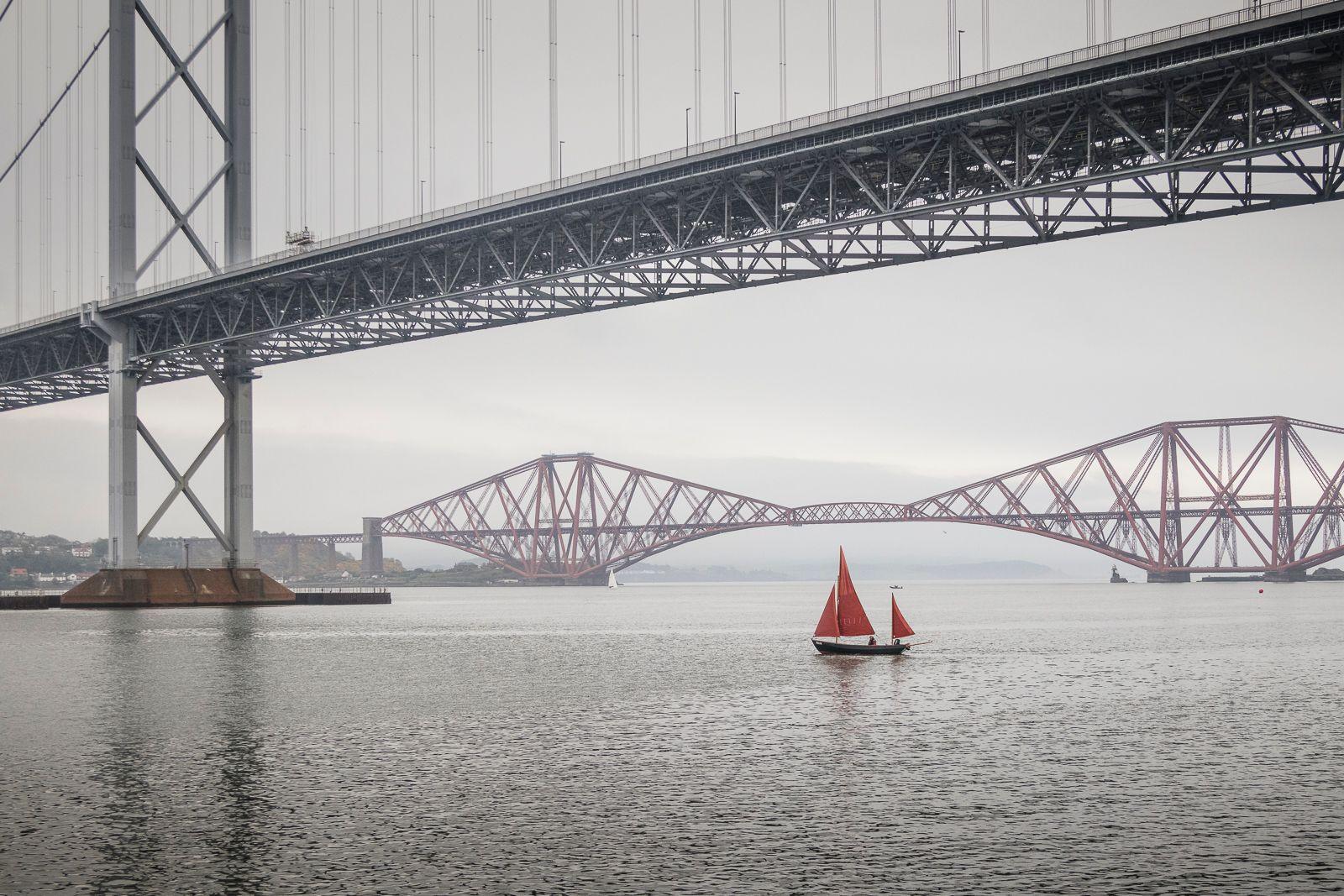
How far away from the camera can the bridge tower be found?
74688mm

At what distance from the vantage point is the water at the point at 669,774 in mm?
15727

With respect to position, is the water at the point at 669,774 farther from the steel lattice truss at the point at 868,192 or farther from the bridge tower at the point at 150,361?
the bridge tower at the point at 150,361

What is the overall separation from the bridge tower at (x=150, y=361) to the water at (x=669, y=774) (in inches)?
1130

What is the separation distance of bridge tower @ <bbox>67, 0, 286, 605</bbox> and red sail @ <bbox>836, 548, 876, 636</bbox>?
3811 cm

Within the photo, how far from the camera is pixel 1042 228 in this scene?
43812 millimetres

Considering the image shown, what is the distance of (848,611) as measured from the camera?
48.2 m

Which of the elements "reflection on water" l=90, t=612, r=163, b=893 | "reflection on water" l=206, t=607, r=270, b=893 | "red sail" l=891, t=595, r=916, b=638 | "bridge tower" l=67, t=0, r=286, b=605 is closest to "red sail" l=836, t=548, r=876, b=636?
"red sail" l=891, t=595, r=916, b=638

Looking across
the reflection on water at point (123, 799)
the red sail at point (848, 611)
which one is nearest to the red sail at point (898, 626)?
the red sail at point (848, 611)

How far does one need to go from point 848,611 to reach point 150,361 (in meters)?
43.1

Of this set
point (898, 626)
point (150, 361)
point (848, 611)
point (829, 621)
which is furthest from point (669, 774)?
point (150, 361)

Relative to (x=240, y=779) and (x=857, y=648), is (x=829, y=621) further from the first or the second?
(x=240, y=779)

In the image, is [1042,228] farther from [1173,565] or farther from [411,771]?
[1173,565]

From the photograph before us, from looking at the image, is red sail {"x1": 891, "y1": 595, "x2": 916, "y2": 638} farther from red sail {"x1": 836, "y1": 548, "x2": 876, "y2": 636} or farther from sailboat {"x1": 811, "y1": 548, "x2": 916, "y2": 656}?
red sail {"x1": 836, "y1": 548, "x2": 876, "y2": 636}

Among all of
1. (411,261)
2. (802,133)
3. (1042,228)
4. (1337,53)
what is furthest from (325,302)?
(1337,53)
